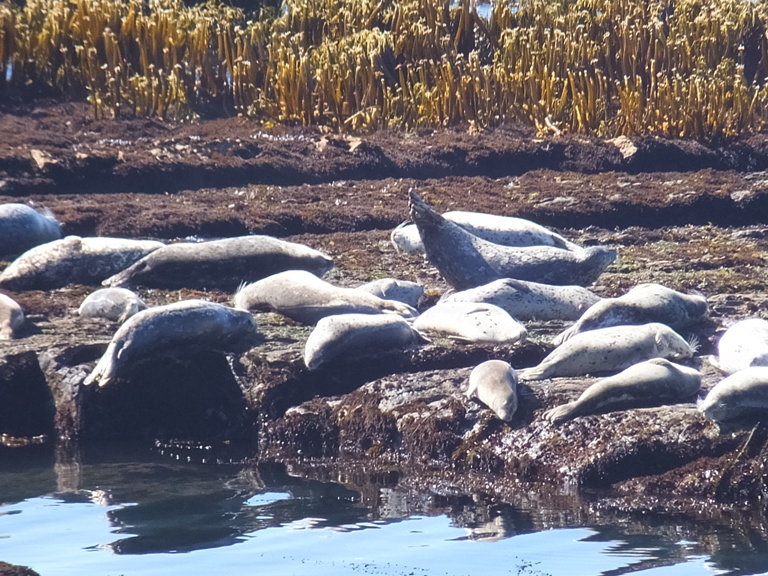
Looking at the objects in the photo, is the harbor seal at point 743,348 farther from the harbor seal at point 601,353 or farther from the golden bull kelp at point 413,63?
the golden bull kelp at point 413,63

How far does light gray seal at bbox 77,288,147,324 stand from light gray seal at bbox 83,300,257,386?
0.58 m

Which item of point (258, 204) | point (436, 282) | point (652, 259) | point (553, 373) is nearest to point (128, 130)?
point (258, 204)

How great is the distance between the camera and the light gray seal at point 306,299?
4.98 m

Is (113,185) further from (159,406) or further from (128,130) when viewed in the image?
(159,406)

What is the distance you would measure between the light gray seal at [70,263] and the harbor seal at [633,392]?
312 cm

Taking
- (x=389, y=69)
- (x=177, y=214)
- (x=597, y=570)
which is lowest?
(x=597, y=570)

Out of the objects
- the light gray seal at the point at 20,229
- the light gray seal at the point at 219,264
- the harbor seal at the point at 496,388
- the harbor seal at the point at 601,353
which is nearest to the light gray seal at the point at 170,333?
the light gray seal at the point at 219,264

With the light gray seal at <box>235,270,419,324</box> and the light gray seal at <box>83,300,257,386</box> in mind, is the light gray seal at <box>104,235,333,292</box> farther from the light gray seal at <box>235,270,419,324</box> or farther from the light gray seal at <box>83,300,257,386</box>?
the light gray seal at <box>83,300,257,386</box>

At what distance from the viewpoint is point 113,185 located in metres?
8.12

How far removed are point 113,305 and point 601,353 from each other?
2.48m

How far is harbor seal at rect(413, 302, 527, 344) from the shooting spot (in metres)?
4.64

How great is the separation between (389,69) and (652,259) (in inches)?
Answer: 194

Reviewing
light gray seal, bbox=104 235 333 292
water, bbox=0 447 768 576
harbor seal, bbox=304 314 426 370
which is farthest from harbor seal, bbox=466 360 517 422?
light gray seal, bbox=104 235 333 292

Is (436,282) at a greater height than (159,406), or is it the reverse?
(436,282)
